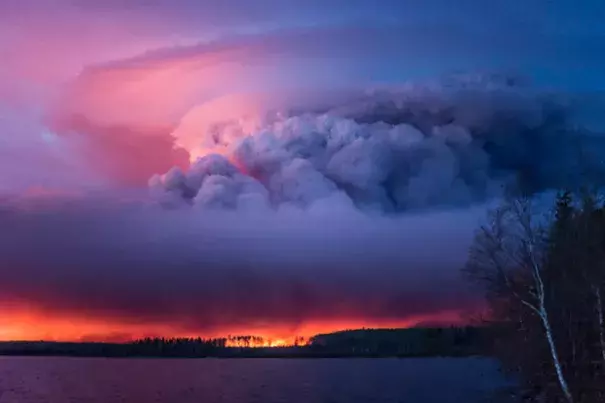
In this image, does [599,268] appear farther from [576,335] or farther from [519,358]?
[519,358]

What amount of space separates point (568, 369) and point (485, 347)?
10051 millimetres

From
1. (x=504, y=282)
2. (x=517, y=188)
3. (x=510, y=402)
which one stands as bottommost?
(x=510, y=402)

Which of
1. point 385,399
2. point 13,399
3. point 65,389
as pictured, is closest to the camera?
point 385,399

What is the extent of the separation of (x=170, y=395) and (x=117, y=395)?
5731 millimetres

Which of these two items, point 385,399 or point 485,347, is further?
point 385,399

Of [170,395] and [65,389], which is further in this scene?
[65,389]

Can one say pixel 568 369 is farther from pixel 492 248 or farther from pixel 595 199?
pixel 492 248

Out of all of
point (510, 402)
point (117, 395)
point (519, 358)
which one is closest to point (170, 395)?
point (117, 395)

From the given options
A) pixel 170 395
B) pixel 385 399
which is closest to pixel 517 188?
pixel 385 399

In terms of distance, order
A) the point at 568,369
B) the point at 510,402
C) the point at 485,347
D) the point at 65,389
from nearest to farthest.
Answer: the point at 568,369, the point at 485,347, the point at 510,402, the point at 65,389

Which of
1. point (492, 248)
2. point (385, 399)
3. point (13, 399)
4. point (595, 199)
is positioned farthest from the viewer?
point (13, 399)

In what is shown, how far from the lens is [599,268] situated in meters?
34.1

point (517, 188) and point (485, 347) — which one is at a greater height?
point (517, 188)

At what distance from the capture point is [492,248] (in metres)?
32.8
